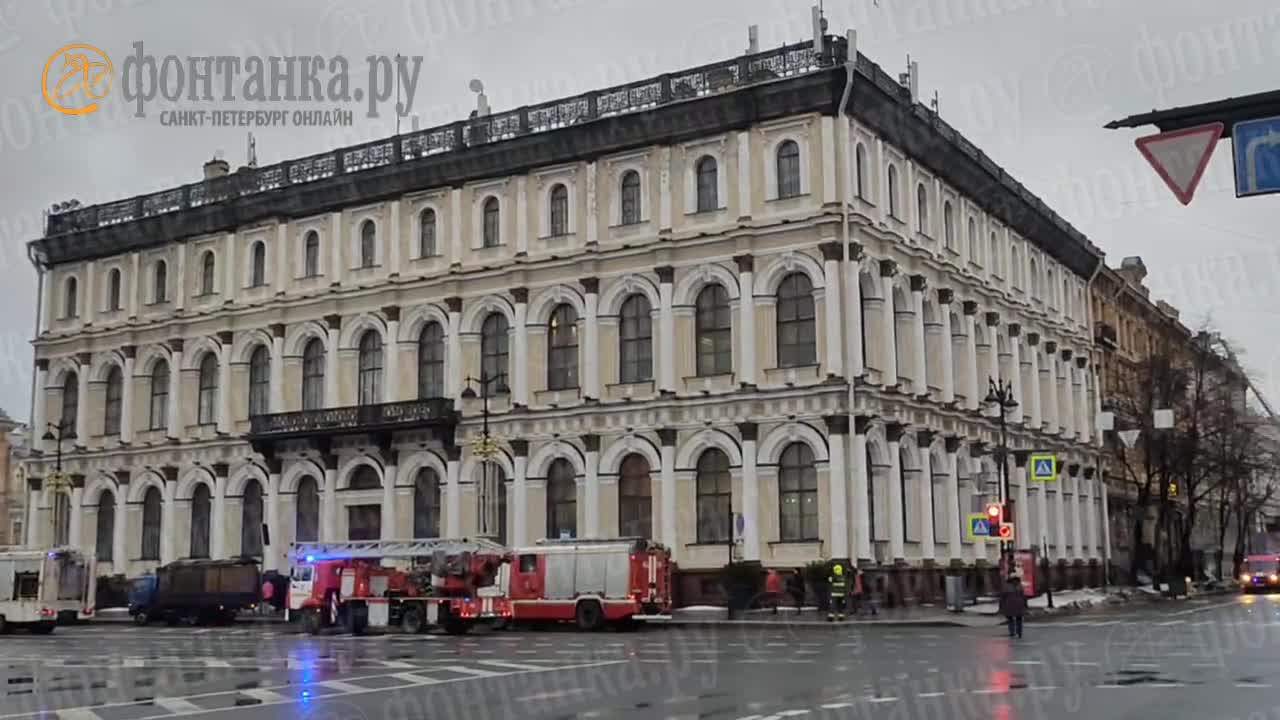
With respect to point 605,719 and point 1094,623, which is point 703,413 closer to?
point 1094,623

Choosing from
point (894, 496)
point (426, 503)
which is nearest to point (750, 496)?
point (894, 496)

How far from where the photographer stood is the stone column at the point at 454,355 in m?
53.4

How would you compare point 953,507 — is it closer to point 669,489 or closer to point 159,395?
point 669,489

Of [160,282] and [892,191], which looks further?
[160,282]

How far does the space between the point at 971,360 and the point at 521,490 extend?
18459 mm

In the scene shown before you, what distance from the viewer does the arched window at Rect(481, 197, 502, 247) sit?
5356 centimetres

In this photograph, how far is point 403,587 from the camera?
4119 centimetres

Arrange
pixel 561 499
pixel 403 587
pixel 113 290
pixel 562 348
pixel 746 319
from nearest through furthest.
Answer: pixel 403 587
pixel 746 319
pixel 561 499
pixel 562 348
pixel 113 290

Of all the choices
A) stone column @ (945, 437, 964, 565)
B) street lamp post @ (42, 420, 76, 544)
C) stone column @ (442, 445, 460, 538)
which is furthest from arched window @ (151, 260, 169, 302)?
stone column @ (945, 437, 964, 565)

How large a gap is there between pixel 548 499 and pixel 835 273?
13.5 meters

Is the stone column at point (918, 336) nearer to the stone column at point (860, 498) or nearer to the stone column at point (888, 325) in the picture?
the stone column at point (888, 325)

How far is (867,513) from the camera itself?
1785 inches

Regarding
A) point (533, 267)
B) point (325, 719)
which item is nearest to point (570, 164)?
point (533, 267)

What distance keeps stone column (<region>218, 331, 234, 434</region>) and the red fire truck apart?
904 inches
